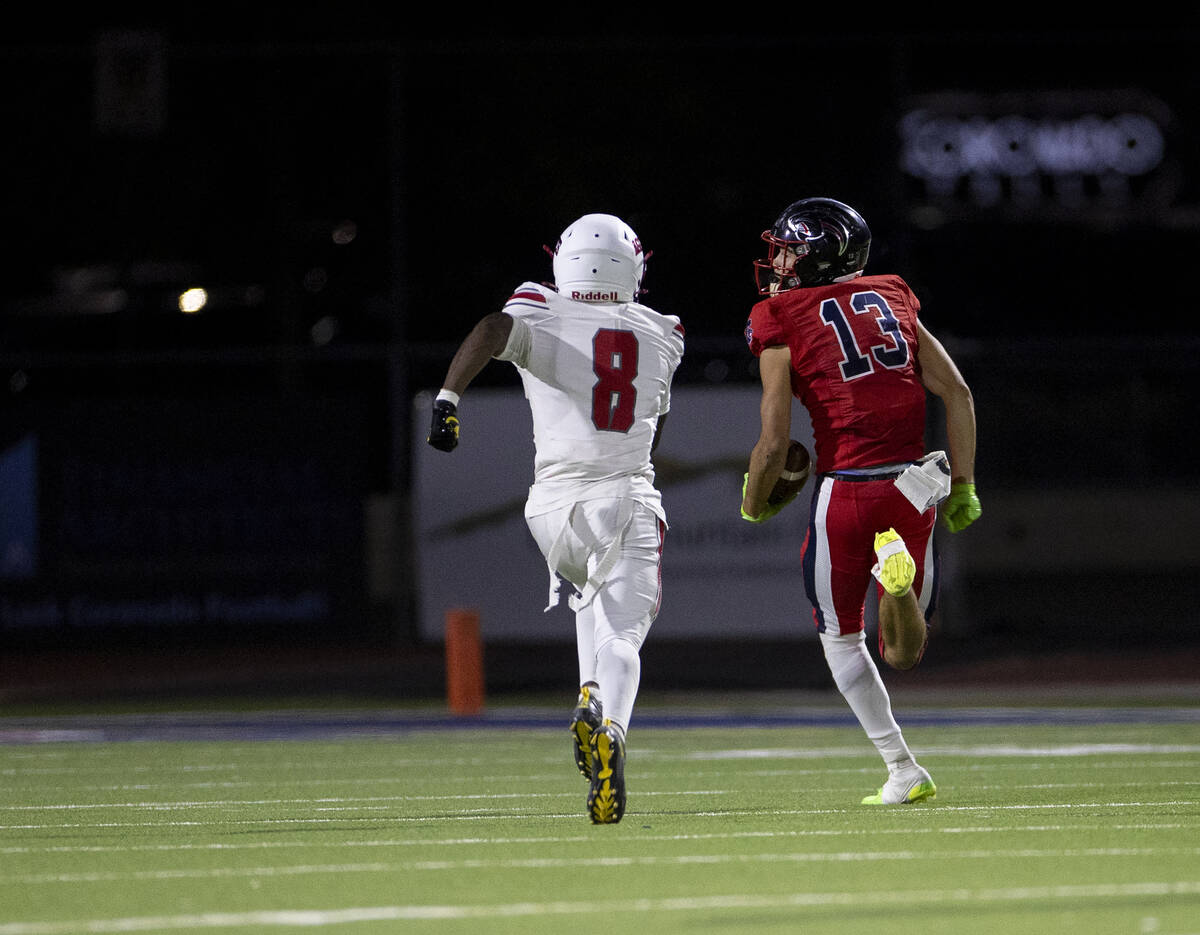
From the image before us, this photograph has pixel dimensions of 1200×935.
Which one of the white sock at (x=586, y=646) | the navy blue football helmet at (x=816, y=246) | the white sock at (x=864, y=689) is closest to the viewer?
the white sock at (x=586, y=646)

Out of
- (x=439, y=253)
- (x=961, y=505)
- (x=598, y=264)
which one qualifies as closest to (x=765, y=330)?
(x=598, y=264)

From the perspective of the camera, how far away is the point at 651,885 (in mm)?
5254

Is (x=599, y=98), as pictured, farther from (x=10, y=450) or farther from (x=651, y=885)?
(x=651, y=885)

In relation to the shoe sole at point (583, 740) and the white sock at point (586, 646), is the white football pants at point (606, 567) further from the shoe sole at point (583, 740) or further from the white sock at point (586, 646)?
the shoe sole at point (583, 740)

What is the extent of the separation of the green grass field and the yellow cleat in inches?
29.0

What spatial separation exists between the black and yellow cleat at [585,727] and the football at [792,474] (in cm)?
110

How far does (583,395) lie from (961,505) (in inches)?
54.8

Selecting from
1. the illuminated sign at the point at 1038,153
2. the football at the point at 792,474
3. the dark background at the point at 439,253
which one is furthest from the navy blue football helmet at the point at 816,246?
the illuminated sign at the point at 1038,153

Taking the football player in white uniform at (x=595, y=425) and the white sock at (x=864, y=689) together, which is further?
the white sock at (x=864, y=689)

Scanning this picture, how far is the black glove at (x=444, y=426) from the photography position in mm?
6445

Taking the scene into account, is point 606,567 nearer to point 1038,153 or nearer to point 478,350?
point 478,350

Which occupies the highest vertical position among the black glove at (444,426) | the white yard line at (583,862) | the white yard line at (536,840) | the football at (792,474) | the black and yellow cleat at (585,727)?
the black glove at (444,426)

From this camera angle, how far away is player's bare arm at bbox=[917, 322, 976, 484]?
712 cm

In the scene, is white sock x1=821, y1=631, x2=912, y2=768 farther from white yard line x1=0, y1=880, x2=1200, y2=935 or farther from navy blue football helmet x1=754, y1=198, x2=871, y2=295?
white yard line x1=0, y1=880, x2=1200, y2=935
